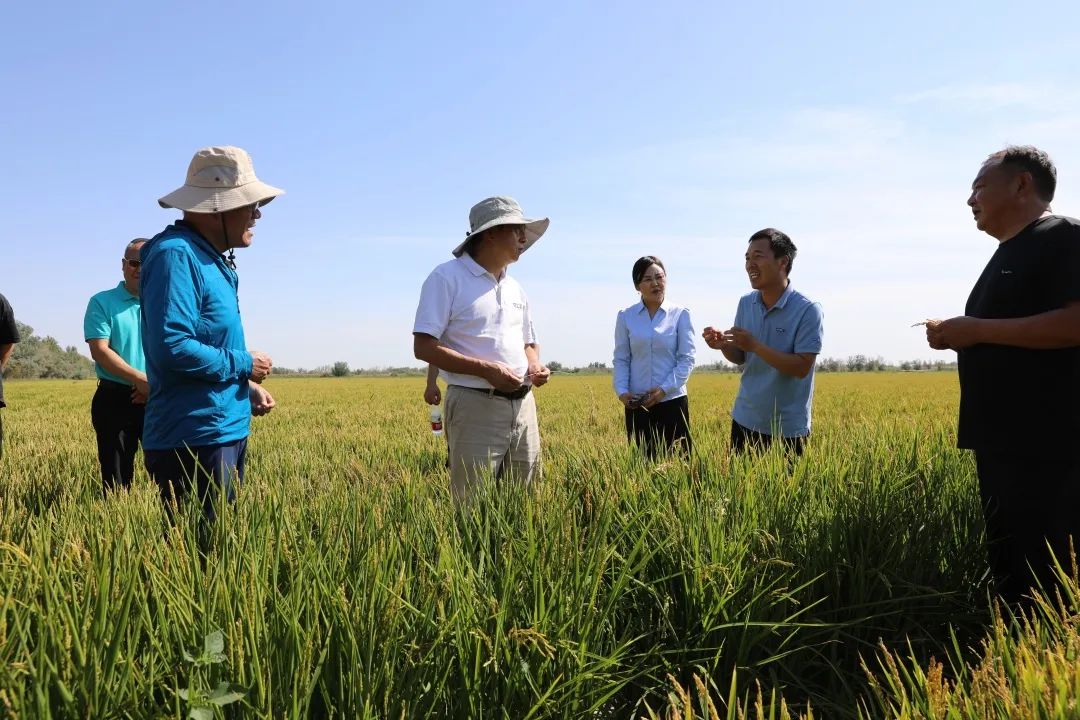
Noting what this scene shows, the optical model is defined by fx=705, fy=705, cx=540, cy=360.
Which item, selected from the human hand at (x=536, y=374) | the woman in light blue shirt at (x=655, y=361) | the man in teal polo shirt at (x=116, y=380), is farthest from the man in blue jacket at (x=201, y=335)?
the woman in light blue shirt at (x=655, y=361)

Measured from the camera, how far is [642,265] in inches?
215

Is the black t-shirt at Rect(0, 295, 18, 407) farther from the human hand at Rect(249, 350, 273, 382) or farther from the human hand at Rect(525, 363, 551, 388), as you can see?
the human hand at Rect(525, 363, 551, 388)

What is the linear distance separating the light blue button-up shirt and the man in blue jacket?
3073 mm

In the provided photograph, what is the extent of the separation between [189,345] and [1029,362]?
3092 mm

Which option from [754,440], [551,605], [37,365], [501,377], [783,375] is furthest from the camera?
[37,365]

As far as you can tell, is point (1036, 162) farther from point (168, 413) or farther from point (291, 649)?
point (168, 413)

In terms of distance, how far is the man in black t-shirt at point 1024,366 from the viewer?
8.28 feet

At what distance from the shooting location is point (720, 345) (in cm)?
435

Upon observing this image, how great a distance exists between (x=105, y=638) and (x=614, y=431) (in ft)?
27.1

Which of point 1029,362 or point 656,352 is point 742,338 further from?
point 1029,362

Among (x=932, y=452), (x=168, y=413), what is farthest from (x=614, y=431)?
(x=168, y=413)

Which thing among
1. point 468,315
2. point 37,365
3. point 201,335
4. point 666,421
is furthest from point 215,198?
point 37,365

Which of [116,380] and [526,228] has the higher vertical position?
[526,228]

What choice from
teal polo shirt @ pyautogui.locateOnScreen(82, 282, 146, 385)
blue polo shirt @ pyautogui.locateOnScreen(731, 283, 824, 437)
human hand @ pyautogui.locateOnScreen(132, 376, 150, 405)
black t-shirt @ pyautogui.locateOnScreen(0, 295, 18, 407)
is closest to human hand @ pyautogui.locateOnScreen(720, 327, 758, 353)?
blue polo shirt @ pyautogui.locateOnScreen(731, 283, 824, 437)
